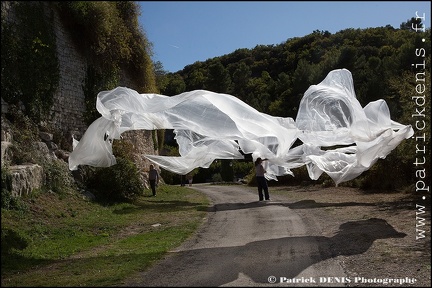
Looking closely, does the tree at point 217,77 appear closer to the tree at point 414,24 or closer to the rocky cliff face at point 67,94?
the rocky cliff face at point 67,94

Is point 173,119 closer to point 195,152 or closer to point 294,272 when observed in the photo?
point 195,152

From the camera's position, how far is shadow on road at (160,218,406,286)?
4688 millimetres

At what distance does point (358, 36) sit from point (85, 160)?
1169cm

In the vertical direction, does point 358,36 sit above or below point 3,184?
above

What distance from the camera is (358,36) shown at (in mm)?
15695

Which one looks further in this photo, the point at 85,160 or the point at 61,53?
the point at 61,53

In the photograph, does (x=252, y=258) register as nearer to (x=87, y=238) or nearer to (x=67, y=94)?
(x=87, y=238)

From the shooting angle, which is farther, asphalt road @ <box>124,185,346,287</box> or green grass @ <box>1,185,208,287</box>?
green grass @ <box>1,185,208,287</box>

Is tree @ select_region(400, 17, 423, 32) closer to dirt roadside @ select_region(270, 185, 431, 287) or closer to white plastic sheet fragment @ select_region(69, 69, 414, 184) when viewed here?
white plastic sheet fragment @ select_region(69, 69, 414, 184)

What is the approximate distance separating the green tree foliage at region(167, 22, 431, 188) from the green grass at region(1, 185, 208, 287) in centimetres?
360

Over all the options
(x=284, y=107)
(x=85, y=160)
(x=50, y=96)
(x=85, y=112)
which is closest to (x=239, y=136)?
(x=85, y=160)

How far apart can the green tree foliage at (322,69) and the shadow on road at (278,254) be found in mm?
4662

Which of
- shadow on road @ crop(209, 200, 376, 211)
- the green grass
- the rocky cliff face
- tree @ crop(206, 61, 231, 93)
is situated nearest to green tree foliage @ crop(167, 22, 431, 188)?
tree @ crop(206, 61, 231, 93)

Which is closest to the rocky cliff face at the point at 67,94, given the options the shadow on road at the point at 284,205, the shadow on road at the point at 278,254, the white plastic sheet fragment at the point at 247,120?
the white plastic sheet fragment at the point at 247,120
